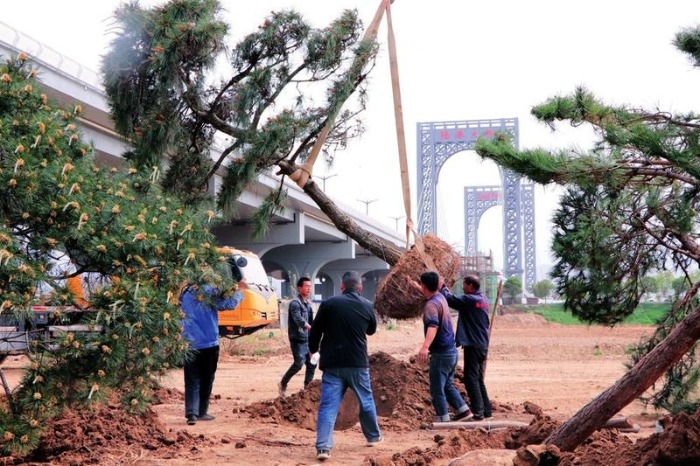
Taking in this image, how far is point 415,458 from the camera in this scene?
21.4 feet

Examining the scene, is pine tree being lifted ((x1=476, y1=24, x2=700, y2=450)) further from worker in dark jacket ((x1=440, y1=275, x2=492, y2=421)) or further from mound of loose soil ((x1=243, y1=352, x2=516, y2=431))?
mound of loose soil ((x1=243, y1=352, x2=516, y2=431))

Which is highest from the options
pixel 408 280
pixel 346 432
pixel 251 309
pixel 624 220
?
pixel 624 220

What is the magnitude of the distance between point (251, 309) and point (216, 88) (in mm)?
11454

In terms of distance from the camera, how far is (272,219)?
1566 centimetres

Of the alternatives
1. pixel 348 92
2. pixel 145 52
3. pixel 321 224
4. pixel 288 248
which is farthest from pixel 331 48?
pixel 288 248

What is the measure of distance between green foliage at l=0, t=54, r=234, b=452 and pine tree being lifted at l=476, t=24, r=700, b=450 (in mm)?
2947

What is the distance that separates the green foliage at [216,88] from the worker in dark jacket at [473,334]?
252 centimetres

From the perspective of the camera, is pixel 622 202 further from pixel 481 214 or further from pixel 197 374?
pixel 481 214

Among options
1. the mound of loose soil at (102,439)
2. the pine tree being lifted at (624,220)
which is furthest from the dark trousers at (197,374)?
the pine tree being lifted at (624,220)

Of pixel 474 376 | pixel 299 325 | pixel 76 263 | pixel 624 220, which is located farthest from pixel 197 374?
pixel 624 220

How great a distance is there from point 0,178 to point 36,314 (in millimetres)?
938

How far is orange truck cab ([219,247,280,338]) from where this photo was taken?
68.1 feet

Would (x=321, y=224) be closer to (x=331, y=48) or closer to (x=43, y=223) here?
(x=331, y=48)

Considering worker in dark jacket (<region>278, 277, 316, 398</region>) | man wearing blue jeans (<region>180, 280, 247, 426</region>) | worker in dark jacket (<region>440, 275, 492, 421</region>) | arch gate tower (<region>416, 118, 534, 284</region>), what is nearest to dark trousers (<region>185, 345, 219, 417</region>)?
man wearing blue jeans (<region>180, 280, 247, 426</region>)
